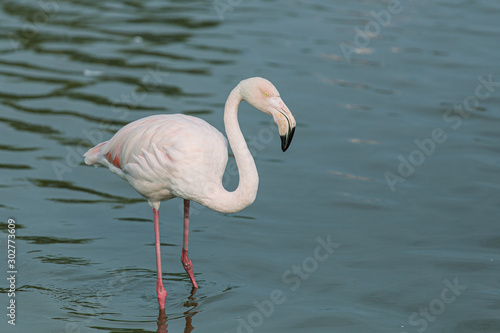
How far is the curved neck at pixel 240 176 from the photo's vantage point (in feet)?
19.9

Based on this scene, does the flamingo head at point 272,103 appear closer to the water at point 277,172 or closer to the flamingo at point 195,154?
the flamingo at point 195,154

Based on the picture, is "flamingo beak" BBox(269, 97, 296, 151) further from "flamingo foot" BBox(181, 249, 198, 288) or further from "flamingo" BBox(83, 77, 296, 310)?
"flamingo foot" BBox(181, 249, 198, 288)

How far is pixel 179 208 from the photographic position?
8.95 meters

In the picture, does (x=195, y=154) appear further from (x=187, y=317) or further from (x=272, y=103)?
(x=187, y=317)

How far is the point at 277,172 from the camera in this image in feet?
32.0

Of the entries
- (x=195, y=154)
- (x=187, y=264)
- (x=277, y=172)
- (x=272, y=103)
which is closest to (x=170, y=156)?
(x=195, y=154)

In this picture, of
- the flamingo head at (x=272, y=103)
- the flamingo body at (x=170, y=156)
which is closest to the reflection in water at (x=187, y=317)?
the flamingo body at (x=170, y=156)

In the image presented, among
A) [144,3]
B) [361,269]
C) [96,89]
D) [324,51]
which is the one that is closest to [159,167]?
[361,269]

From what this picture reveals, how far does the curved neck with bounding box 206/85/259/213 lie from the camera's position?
19.9 feet

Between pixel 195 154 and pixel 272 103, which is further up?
pixel 272 103

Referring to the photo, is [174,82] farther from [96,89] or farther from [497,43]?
[497,43]

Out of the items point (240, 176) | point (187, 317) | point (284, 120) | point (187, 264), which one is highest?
point (284, 120)

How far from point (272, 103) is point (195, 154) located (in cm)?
81

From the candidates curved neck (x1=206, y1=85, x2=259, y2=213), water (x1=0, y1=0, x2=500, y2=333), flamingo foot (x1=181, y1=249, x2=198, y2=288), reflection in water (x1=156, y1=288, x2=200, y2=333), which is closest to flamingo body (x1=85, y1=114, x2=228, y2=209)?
curved neck (x1=206, y1=85, x2=259, y2=213)
